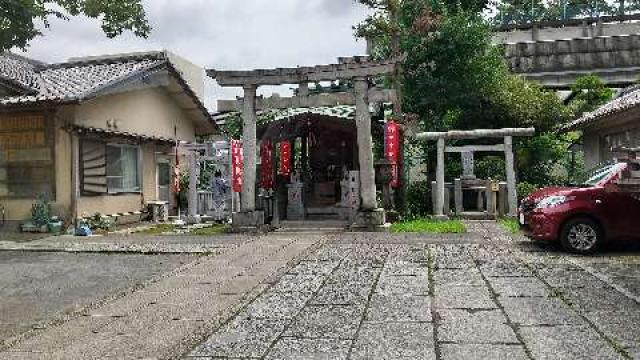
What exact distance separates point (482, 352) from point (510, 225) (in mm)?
10989

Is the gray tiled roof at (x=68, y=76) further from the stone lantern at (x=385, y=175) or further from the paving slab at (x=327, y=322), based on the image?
the paving slab at (x=327, y=322)

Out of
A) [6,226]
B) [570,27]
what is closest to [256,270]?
[6,226]

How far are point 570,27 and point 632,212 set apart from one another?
86.4 ft

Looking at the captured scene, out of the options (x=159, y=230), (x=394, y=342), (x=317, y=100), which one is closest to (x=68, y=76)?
(x=159, y=230)

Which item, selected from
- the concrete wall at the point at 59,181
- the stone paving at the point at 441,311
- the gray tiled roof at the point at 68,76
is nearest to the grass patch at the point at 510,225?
the stone paving at the point at 441,311

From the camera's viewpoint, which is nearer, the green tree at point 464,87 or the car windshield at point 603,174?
the car windshield at point 603,174

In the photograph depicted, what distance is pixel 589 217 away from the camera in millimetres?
10367

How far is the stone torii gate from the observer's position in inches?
565

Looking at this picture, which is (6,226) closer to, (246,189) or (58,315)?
(246,189)

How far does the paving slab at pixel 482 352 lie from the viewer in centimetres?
469

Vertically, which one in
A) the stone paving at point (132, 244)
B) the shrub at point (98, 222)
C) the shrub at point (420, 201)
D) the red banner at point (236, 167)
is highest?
the red banner at point (236, 167)

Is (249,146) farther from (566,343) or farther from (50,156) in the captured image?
(566,343)

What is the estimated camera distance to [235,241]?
12.8m

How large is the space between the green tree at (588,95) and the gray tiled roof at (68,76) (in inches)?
631
